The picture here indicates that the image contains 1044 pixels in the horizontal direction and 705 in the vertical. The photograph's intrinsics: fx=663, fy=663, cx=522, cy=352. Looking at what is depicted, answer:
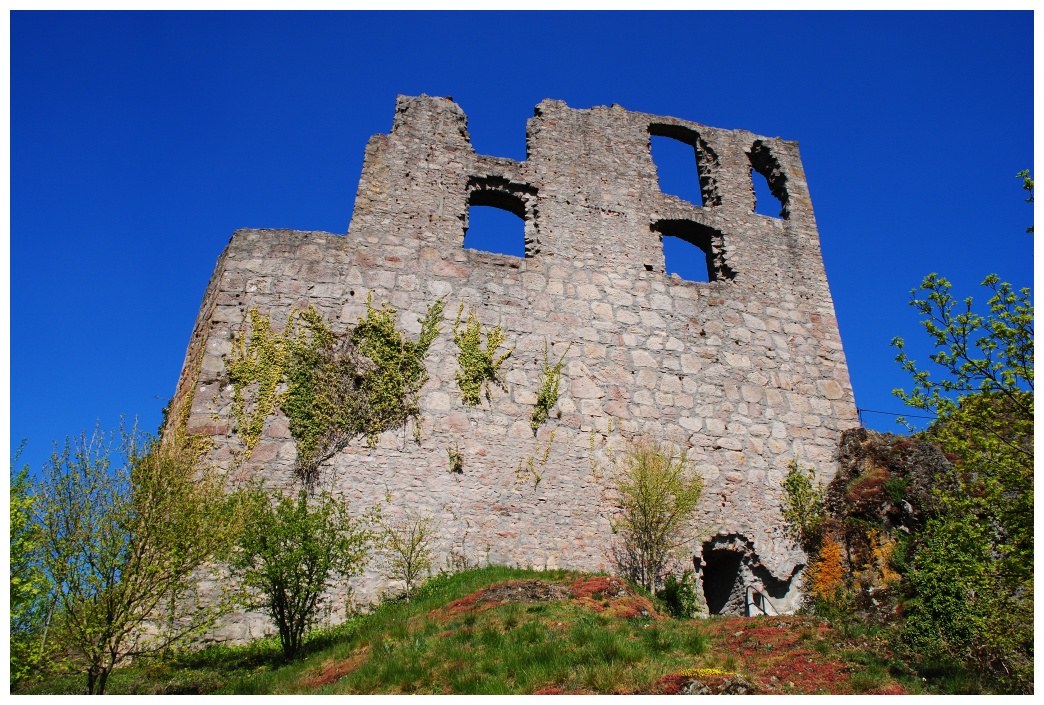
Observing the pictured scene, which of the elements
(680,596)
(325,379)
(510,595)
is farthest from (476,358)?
(680,596)

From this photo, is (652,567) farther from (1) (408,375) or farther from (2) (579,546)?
(1) (408,375)

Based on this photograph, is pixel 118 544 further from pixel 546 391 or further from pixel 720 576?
pixel 720 576

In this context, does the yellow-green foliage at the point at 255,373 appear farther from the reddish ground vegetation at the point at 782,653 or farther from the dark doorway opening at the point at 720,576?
the dark doorway opening at the point at 720,576

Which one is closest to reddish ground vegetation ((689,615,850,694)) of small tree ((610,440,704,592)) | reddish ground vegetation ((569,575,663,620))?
reddish ground vegetation ((569,575,663,620))

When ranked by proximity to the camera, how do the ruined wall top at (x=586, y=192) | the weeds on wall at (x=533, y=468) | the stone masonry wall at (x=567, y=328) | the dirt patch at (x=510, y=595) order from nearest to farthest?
the dirt patch at (x=510, y=595), the stone masonry wall at (x=567, y=328), the weeds on wall at (x=533, y=468), the ruined wall top at (x=586, y=192)

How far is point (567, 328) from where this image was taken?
12.8 metres

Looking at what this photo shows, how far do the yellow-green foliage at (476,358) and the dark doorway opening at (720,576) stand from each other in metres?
4.90

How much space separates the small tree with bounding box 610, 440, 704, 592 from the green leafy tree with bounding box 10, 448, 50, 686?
785 cm

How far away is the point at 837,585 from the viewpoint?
11.0m

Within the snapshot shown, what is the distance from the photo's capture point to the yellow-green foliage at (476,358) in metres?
11.7

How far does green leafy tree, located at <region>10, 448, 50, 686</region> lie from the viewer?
22.9 feet

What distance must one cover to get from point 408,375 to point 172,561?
501 cm

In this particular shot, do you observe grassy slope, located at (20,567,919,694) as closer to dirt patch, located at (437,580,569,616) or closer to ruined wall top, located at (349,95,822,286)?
dirt patch, located at (437,580,569,616)

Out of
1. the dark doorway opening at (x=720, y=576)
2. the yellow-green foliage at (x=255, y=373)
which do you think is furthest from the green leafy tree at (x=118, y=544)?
the dark doorway opening at (x=720, y=576)
